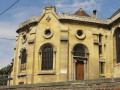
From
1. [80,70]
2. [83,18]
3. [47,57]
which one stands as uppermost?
[83,18]

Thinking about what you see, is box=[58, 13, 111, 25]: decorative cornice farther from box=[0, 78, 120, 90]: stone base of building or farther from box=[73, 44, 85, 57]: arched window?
box=[0, 78, 120, 90]: stone base of building

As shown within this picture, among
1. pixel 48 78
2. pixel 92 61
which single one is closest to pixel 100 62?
pixel 92 61

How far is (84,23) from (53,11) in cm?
378

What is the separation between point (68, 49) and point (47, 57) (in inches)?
96.8

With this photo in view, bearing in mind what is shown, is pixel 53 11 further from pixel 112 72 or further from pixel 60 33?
pixel 112 72

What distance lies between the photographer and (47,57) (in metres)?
21.7

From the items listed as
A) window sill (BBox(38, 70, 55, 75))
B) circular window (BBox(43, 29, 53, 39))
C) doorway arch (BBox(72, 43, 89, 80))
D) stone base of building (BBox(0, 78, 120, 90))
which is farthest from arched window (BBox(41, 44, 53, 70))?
stone base of building (BBox(0, 78, 120, 90))

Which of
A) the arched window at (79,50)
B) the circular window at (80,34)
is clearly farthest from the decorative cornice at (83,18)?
the arched window at (79,50)

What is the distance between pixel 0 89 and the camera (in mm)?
14789

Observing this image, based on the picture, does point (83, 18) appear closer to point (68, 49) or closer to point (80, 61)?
point (68, 49)

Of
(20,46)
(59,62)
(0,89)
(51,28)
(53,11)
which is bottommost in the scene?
(0,89)

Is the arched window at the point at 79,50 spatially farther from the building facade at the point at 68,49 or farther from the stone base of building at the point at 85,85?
the stone base of building at the point at 85,85

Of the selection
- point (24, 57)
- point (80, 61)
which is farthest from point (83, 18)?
point (24, 57)

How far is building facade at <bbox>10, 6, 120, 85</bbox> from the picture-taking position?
20969mm
